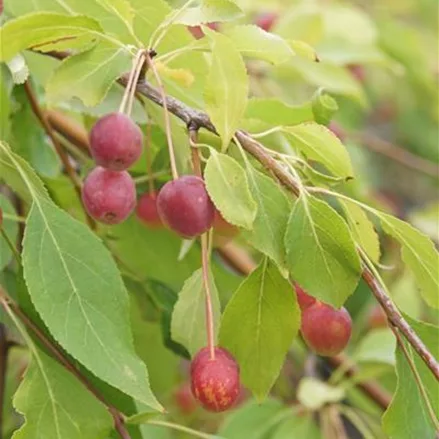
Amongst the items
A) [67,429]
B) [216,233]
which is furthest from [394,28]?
[67,429]

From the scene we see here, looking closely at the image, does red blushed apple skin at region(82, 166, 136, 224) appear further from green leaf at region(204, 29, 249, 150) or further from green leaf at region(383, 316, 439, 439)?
green leaf at region(383, 316, 439, 439)

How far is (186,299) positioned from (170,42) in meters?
0.18

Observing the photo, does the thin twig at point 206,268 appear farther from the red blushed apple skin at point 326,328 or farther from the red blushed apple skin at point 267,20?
the red blushed apple skin at point 267,20

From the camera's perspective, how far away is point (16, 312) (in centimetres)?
79

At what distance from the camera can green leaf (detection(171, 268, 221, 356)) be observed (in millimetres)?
768

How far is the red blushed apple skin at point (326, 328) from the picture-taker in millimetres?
771

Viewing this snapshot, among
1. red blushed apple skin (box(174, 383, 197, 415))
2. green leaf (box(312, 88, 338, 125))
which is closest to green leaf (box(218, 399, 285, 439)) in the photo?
red blushed apple skin (box(174, 383, 197, 415))

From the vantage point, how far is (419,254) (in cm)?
75

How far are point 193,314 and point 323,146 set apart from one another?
139mm

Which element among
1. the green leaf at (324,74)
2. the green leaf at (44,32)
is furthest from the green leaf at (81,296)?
the green leaf at (324,74)

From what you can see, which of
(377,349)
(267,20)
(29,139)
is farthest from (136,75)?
(267,20)

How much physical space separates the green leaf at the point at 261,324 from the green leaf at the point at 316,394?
1.70 feet

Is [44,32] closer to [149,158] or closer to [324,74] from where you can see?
[149,158]

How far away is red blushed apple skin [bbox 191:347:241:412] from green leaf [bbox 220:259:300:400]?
0.14ft
